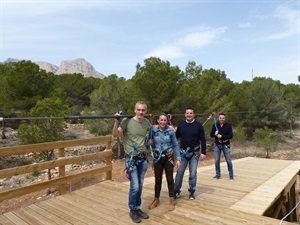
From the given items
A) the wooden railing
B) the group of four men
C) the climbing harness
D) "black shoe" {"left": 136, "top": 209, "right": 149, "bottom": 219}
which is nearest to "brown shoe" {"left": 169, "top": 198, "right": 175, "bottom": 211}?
the group of four men

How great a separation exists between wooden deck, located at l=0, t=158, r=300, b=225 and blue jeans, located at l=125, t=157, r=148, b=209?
11.1 inches

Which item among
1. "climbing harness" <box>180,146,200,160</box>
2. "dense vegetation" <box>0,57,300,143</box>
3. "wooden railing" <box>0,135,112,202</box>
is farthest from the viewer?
"dense vegetation" <box>0,57,300,143</box>

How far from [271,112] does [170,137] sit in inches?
1048

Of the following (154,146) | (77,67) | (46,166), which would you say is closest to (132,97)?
(46,166)

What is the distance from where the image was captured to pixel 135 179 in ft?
12.9

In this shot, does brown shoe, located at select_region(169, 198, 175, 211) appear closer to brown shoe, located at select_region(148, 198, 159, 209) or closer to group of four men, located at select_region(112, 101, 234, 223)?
group of four men, located at select_region(112, 101, 234, 223)

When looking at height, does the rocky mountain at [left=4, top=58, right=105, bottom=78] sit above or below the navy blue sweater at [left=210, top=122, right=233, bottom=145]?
above

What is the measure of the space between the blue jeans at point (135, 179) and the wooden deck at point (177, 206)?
0.93ft

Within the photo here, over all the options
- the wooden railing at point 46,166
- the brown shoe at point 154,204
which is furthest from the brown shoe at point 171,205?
the wooden railing at point 46,166

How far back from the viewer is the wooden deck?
395 centimetres

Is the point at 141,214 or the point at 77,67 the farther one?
the point at 77,67

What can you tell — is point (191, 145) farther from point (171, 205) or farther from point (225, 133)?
point (225, 133)

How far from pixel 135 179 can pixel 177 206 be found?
1.03 m

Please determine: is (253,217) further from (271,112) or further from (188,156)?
(271,112)
